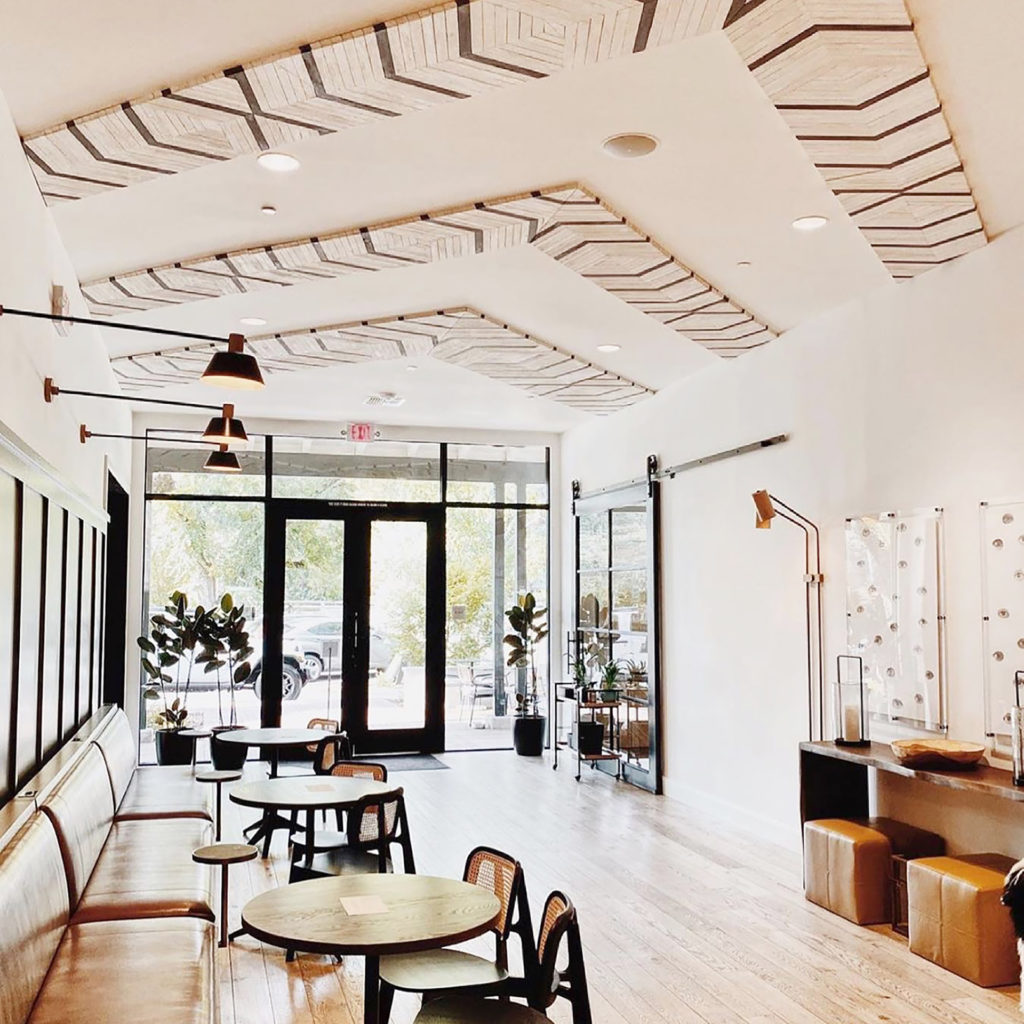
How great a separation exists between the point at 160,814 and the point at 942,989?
12.0 ft

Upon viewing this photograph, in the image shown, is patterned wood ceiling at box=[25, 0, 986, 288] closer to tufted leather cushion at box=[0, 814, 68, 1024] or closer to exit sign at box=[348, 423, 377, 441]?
tufted leather cushion at box=[0, 814, 68, 1024]

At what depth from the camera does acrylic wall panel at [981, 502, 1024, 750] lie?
14.1ft

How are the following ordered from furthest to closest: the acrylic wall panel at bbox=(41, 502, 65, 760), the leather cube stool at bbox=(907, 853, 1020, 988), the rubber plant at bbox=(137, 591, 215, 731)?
the rubber plant at bbox=(137, 591, 215, 731), the acrylic wall panel at bbox=(41, 502, 65, 760), the leather cube stool at bbox=(907, 853, 1020, 988)

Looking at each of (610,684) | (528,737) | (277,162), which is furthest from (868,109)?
(528,737)

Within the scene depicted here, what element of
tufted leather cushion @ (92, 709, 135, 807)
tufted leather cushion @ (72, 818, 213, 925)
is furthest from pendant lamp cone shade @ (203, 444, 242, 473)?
tufted leather cushion @ (72, 818, 213, 925)

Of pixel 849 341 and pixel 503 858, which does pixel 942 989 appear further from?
pixel 849 341

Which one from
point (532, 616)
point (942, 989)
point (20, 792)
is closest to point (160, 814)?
point (20, 792)

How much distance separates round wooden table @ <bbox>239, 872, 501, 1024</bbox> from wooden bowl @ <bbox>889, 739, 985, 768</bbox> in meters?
2.23

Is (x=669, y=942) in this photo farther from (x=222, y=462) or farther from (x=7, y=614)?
(x=222, y=462)

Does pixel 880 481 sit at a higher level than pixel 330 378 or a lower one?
lower

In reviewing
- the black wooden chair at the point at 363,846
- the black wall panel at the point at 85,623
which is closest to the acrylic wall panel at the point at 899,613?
the black wooden chair at the point at 363,846

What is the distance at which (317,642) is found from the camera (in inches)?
374

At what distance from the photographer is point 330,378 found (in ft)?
25.9

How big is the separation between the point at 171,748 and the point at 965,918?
6.50 m
